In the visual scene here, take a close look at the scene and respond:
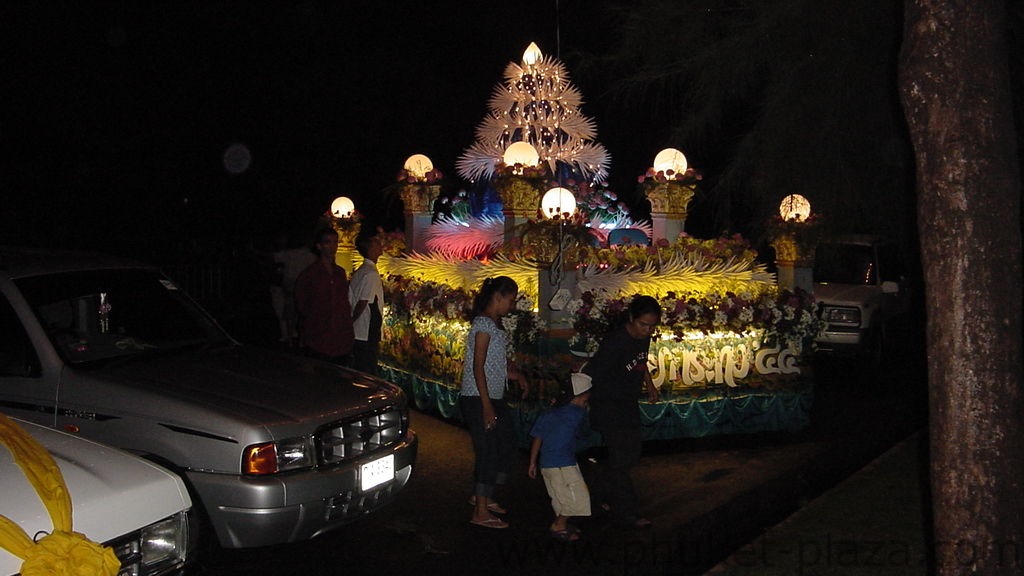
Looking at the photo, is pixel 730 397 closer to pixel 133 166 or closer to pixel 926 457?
pixel 926 457

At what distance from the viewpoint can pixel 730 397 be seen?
891 centimetres

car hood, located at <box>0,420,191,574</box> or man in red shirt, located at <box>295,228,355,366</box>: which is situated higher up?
man in red shirt, located at <box>295,228,355,366</box>

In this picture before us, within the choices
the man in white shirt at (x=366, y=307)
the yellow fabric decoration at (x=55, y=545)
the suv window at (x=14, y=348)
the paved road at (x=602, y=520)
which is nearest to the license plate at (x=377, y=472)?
the paved road at (x=602, y=520)

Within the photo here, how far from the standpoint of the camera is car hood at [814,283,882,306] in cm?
1388

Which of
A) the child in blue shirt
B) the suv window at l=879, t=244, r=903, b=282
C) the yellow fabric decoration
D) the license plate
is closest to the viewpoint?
the yellow fabric decoration

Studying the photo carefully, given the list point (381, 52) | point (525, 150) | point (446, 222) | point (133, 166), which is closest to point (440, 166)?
point (381, 52)

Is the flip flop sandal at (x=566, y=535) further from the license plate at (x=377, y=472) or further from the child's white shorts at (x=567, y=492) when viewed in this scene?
the license plate at (x=377, y=472)

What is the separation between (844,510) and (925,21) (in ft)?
11.6

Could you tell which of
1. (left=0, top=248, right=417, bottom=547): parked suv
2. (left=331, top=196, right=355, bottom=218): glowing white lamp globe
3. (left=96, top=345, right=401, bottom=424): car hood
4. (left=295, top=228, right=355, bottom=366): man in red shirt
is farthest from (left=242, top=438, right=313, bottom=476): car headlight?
(left=331, top=196, right=355, bottom=218): glowing white lamp globe

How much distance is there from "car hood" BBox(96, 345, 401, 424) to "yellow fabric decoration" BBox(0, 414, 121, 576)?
4.54ft

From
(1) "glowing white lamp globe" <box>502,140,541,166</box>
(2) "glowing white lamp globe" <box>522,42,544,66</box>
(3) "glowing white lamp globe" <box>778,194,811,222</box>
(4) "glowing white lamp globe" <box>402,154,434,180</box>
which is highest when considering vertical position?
(2) "glowing white lamp globe" <box>522,42,544,66</box>

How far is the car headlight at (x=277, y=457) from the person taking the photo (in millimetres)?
4922

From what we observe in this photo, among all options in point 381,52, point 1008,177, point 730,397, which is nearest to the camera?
point 1008,177

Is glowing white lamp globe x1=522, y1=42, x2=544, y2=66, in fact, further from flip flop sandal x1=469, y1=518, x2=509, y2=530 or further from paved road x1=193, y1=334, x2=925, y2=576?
flip flop sandal x1=469, y1=518, x2=509, y2=530
